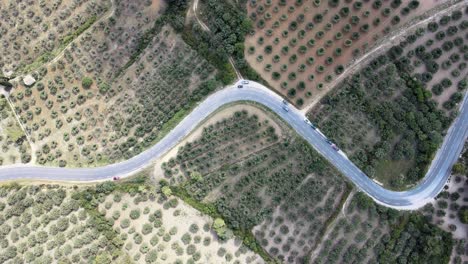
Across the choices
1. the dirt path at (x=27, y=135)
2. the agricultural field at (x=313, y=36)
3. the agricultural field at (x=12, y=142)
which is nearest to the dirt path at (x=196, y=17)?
the agricultural field at (x=313, y=36)

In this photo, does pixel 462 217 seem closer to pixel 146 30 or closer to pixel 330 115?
pixel 330 115

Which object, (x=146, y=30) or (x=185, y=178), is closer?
(x=185, y=178)

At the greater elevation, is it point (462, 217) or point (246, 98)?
point (246, 98)

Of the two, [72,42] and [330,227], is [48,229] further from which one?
[330,227]

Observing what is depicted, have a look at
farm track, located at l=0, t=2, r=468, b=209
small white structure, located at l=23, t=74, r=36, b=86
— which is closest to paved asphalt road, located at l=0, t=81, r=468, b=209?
farm track, located at l=0, t=2, r=468, b=209

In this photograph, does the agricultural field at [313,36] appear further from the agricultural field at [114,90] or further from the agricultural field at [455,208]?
the agricultural field at [455,208]

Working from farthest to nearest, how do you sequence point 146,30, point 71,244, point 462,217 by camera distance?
point 146,30, point 462,217, point 71,244

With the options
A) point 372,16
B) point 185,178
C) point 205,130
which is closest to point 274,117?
point 205,130
